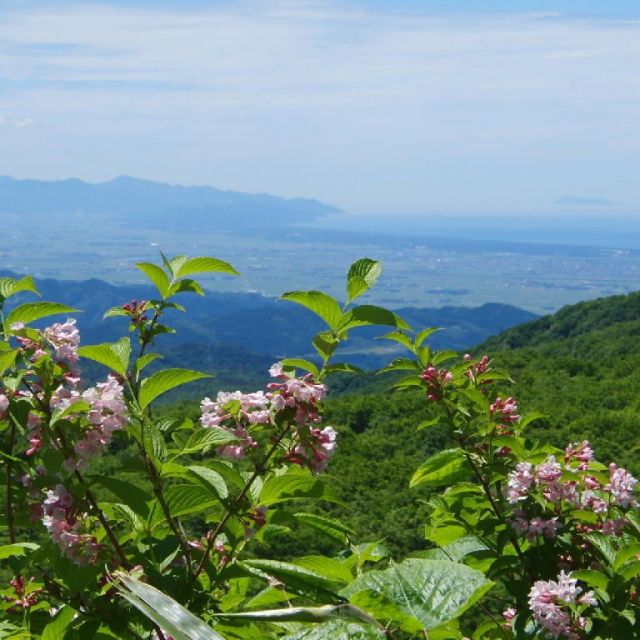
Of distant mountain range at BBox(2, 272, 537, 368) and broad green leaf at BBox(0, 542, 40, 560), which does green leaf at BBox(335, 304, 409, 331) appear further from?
distant mountain range at BBox(2, 272, 537, 368)

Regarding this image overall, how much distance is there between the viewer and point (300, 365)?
1.73 m

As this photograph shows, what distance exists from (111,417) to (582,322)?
144 ft

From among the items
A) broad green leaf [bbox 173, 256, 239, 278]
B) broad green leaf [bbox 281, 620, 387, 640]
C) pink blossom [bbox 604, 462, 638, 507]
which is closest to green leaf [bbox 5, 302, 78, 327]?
broad green leaf [bbox 173, 256, 239, 278]

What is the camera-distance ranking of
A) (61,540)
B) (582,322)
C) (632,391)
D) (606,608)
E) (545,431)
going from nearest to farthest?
(61,540), (606,608), (545,431), (632,391), (582,322)

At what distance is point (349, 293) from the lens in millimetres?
1711

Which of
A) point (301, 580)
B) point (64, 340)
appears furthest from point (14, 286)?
point (301, 580)

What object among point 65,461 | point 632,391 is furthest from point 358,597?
point 632,391

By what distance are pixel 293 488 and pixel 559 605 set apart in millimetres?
791

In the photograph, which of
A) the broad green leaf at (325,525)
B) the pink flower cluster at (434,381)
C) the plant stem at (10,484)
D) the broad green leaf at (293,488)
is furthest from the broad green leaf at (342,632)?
the pink flower cluster at (434,381)

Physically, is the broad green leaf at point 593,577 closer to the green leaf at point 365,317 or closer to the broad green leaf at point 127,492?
the green leaf at point 365,317

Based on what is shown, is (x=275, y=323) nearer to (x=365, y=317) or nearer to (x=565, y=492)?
(x=565, y=492)

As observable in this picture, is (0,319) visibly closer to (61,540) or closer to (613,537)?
(61,540)

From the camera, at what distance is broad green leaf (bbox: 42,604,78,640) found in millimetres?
A: 1450

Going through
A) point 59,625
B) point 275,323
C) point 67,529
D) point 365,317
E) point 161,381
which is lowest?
point 275,323
